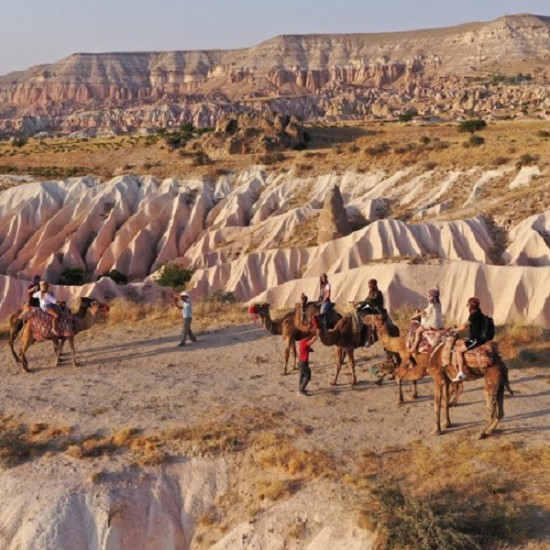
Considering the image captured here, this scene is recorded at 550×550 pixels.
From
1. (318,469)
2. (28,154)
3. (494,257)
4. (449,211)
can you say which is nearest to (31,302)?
(318,469)

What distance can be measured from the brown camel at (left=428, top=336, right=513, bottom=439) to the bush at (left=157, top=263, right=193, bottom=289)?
24.3 m

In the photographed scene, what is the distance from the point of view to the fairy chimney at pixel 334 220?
34.1 metres

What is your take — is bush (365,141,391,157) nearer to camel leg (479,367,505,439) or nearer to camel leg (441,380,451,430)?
camel leg (441,380,451,430)

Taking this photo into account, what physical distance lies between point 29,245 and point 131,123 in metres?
107

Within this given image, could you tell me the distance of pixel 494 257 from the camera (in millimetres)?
28625

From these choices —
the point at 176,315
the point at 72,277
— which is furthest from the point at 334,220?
the point at 72,277

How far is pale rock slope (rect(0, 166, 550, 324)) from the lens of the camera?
2217cm

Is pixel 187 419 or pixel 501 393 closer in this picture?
pixel 501 393

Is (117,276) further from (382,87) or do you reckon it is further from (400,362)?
(382,87)

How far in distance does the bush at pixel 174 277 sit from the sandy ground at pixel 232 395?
17.7 m

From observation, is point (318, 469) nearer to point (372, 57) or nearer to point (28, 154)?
point (28, 154)

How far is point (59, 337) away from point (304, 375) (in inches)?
240

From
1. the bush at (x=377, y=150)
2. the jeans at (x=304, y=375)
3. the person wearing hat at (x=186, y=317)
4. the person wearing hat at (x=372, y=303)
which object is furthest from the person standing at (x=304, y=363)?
the bush at (x=377, y=150)

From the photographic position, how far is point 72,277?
4322cm
